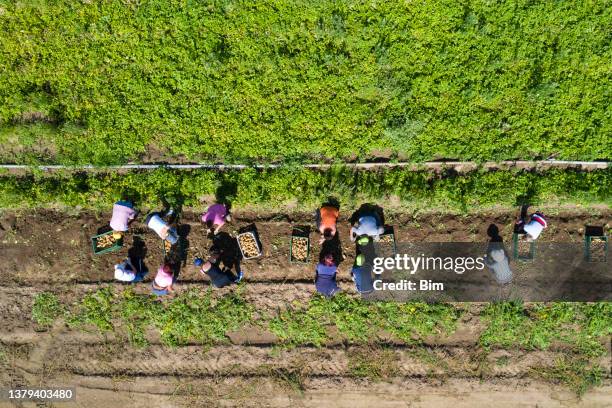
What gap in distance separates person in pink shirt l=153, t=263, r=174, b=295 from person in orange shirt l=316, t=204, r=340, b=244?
4191 mm

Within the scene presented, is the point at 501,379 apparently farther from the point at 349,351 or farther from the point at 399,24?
the point at 399,24

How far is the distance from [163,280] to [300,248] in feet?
12.3

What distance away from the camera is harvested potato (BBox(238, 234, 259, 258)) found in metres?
12.5

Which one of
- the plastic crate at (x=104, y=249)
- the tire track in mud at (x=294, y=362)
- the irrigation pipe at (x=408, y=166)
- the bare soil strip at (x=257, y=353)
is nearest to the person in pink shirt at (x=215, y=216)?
the bare soil strip at (x=257, y=353)

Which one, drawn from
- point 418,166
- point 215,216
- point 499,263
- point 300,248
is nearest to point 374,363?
point 300,248

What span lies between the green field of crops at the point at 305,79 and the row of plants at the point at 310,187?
50 cm

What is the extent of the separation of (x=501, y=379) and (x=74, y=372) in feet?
38.6

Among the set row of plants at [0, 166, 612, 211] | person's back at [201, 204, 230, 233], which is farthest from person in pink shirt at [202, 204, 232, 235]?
row of plants at [0, 166, 612, 211]

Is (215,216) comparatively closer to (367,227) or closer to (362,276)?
(367,227)

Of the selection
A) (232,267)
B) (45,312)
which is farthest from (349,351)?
(45,312)

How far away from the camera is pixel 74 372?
504 inches

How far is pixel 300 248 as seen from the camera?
1247cm

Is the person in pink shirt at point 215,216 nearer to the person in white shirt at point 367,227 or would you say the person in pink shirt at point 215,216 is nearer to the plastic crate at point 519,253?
the person in white shirt at point 367,227

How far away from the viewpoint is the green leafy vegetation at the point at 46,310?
42.0ft
